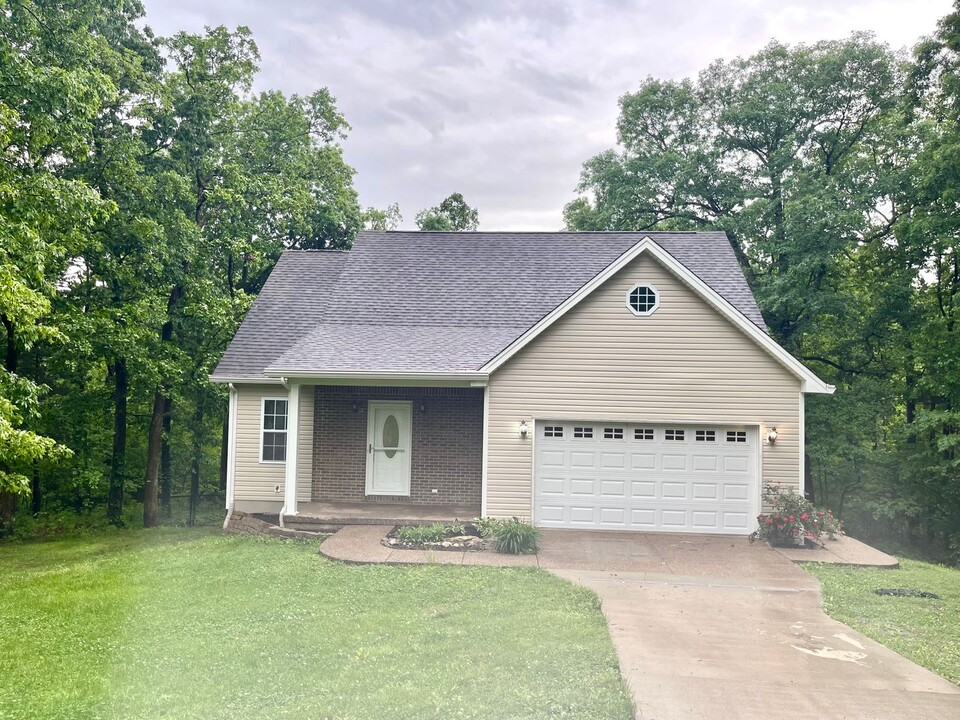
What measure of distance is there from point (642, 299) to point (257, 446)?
8.55 m

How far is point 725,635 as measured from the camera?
278 inches

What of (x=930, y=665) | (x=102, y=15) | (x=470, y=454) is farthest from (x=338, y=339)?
(x=930, y=665)

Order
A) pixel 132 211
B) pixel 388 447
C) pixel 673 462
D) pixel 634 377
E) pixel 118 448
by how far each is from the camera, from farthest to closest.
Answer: pixel 118 448, pixel 132 211, pixel 388 447, pixel 673 462, pixel 634 377

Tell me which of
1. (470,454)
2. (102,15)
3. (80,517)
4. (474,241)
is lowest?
(80,517)

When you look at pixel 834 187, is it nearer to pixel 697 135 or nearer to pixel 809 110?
pixel 809 110

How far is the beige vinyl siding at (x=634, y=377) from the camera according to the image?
1226cm

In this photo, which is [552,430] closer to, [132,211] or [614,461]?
[614,461]

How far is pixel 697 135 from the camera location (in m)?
23.3

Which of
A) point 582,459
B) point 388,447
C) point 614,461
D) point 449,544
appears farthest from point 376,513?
point 614,461

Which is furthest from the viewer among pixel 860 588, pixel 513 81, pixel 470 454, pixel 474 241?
pixel 513 81

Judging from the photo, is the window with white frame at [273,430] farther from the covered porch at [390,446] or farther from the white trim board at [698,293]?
the white trim board at [698,293]

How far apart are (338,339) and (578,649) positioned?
919 cm

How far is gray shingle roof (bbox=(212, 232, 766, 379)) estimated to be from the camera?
1355 centimetres

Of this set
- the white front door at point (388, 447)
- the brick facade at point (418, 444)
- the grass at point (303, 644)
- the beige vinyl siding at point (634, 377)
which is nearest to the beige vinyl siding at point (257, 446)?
the brick facade at point (418, 444)
